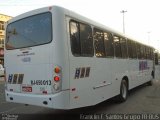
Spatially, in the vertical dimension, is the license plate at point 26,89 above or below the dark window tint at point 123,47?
below

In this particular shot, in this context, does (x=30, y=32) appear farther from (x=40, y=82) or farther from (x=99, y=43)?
(x=99, y=43)

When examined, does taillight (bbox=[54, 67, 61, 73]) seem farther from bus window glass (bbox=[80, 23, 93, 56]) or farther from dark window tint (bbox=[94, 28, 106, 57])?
dark window tint (bbox=[94, 28, 106, 57])

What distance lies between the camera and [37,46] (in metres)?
7.10

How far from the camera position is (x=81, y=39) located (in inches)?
293

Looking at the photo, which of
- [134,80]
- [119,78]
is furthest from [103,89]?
[134,80]

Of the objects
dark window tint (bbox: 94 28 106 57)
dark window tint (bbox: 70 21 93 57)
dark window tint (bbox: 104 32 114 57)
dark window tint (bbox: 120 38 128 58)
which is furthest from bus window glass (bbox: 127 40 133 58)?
dark window tint (bbox: 70 21 93 57)

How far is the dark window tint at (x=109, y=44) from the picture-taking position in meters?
9.20

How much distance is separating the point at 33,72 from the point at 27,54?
1.91ft

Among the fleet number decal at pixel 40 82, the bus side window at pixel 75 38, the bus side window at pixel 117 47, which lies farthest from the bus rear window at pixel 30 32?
the bus side window at pixel 117 47

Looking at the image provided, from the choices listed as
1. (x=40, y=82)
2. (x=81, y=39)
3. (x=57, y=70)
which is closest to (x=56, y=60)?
(x=57, y=70)

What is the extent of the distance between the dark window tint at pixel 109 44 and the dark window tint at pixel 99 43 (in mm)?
313

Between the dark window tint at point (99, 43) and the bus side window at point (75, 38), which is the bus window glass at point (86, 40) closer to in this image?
the bus side window at point (75, 38)

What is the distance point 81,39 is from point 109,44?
2.29 m

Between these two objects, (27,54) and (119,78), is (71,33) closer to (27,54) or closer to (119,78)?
(27,54)
